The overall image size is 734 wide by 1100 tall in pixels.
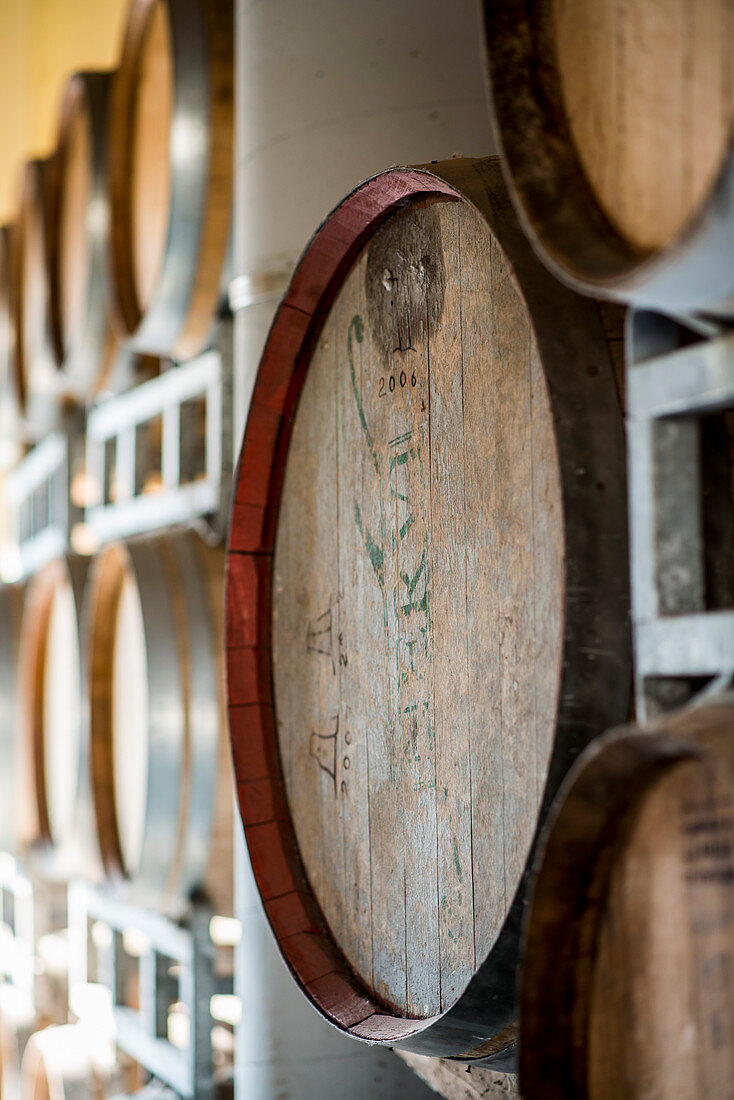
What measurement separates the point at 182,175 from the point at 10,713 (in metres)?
2.34

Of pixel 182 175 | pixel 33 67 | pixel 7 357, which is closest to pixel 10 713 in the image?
pixel 7 357

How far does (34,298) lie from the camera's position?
433cm

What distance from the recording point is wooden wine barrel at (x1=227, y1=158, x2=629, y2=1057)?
1152 millimetres

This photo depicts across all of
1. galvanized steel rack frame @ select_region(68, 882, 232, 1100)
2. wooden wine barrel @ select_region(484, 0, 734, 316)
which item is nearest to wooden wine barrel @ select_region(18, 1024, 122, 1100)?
galvanized steel rack frame @ select_region(68, 882, 232, 1100)

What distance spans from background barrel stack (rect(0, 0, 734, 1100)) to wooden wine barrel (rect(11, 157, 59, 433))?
2.20ft

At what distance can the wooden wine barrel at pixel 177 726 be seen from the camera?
261 centimetres

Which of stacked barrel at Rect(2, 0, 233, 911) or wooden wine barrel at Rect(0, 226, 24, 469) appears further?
wooden wine barrel at Rect(0, 226, 24, 469)

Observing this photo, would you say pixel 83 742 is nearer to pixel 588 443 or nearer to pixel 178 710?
pixel 178 710

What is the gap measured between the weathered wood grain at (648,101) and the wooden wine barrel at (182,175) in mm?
1638

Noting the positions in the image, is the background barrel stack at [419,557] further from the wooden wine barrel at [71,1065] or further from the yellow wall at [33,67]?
the yellow wall at [33,67]

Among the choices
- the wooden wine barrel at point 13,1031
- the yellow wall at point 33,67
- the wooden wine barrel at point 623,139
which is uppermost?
the yellow wall at point 33,67

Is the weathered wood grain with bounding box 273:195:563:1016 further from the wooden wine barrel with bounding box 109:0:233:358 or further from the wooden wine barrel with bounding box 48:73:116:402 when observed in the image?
the wooden wine barrel with bounding box 48:73:116:402

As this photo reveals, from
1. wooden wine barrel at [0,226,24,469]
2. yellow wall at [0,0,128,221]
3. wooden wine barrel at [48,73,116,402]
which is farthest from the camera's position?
yellow wall at [0,0,128,221]

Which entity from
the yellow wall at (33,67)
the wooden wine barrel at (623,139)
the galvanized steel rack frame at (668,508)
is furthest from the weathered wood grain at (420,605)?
the yellow wall at (33,67)
